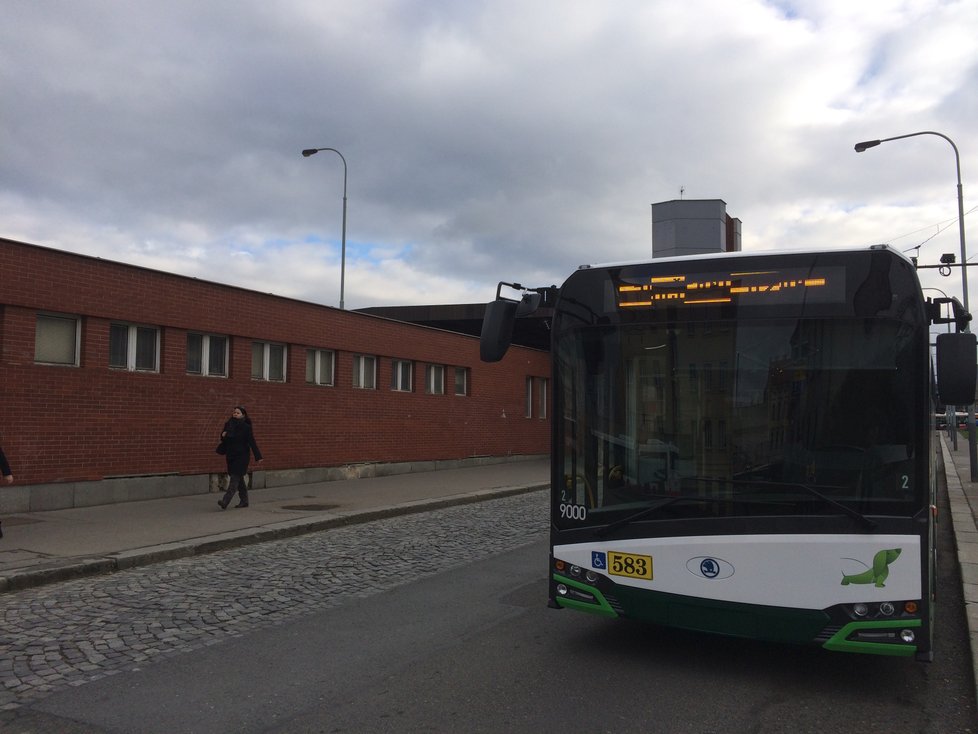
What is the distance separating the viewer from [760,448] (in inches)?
183

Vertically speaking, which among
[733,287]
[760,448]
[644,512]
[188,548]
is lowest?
[188,548]

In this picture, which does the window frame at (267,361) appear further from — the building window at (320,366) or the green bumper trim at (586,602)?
the green bumper trim at (586,602)

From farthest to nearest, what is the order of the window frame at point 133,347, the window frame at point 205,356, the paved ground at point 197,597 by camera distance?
the window frame at point 205,356, the window frame at point 133,347, the paved ground at point 197,597

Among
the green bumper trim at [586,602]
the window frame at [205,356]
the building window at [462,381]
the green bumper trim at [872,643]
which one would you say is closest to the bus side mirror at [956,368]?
the green bumper trim at [872,643]

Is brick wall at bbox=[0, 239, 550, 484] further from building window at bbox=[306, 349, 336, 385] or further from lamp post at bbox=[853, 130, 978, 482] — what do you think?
lamp post at bbox=[853, 130, 978, 482]

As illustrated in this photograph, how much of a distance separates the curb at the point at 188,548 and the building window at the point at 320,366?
4856 millimetres

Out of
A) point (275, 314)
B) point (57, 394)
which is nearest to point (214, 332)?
point (275, 314)

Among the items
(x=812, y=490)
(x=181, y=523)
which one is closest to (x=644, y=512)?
(x=812, y=490)

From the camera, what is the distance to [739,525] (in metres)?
4.60

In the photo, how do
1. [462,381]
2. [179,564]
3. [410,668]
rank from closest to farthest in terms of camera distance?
[410,668] < [179,564] < [462,381]

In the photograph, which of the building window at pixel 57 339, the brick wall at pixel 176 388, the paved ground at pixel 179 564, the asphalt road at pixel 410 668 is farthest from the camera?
the building window at pixel 57 339

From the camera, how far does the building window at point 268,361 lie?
16125 millimetres

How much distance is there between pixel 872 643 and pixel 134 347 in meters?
12.6

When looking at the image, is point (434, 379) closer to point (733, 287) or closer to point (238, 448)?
point (238, 448)
